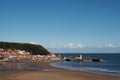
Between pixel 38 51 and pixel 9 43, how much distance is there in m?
18.5

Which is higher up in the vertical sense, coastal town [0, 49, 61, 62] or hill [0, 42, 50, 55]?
hill [0, 42, 50, 55]

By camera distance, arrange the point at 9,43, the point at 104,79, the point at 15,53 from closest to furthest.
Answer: the point at 104,79 < the point at 15,53 < the point at 9,43

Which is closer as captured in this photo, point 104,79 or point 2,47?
point 104,79

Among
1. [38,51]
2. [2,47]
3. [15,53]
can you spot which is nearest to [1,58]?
[15,53]

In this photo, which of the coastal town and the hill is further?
the hill

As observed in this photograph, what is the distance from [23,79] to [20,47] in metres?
117

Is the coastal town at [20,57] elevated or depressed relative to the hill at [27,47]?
depressed

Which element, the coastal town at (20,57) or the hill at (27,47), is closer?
the coastal town at (20,57)

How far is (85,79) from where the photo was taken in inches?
1658

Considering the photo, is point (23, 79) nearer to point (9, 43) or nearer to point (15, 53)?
point (15, 53)

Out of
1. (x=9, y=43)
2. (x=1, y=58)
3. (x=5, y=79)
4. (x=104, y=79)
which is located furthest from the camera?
(x=9, y=43)

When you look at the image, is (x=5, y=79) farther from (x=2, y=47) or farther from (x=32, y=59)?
(x=2, y=47)

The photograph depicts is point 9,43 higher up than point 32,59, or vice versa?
point 9,43

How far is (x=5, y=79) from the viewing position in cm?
3928
